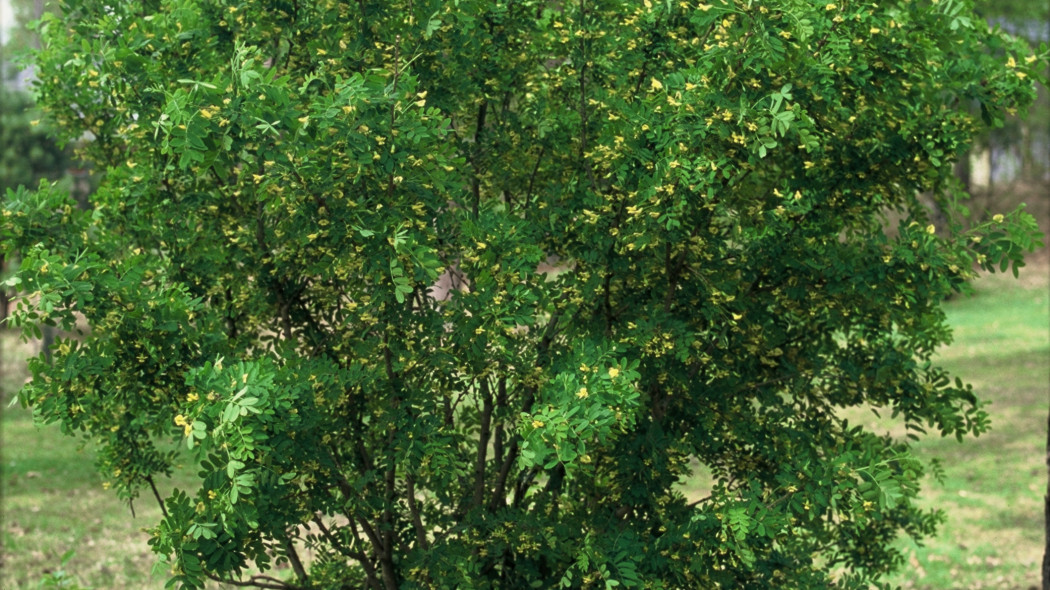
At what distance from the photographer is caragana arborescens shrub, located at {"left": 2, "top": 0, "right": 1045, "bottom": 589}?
3.67 m

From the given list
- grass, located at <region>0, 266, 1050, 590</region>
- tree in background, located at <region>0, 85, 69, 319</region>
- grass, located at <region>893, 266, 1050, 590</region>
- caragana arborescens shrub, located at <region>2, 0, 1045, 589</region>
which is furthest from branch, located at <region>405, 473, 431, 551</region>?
tree in background, located at <region>0, 85, 69, 319</region>

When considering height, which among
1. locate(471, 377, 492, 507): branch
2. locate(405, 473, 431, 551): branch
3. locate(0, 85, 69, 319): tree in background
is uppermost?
locate(0, 85, 69, 319): tree in background

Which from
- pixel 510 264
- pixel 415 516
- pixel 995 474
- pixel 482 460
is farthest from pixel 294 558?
pixel 995 474

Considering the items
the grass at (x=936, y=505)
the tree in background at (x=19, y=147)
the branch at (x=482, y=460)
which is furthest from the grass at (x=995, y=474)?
the tree in background at (x=19, y=147)

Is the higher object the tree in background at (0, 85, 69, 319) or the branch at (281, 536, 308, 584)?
the tree in background at (0, 85, 69, 319)

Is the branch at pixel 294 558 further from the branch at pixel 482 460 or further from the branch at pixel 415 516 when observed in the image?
the branch at pixel 482 460

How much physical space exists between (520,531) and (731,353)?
3.70ft

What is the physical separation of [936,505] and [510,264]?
8.18 m

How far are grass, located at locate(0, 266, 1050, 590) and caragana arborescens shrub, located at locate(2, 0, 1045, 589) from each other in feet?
13.9

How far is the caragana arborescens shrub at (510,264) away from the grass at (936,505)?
13.9 ft

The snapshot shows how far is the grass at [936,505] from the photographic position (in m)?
8.84

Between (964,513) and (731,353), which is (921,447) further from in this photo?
(731,353)

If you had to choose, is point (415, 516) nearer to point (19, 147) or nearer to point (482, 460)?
point (482, 460)

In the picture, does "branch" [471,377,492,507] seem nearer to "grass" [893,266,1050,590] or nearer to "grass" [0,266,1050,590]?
"grass" [0,266,1050,590]
